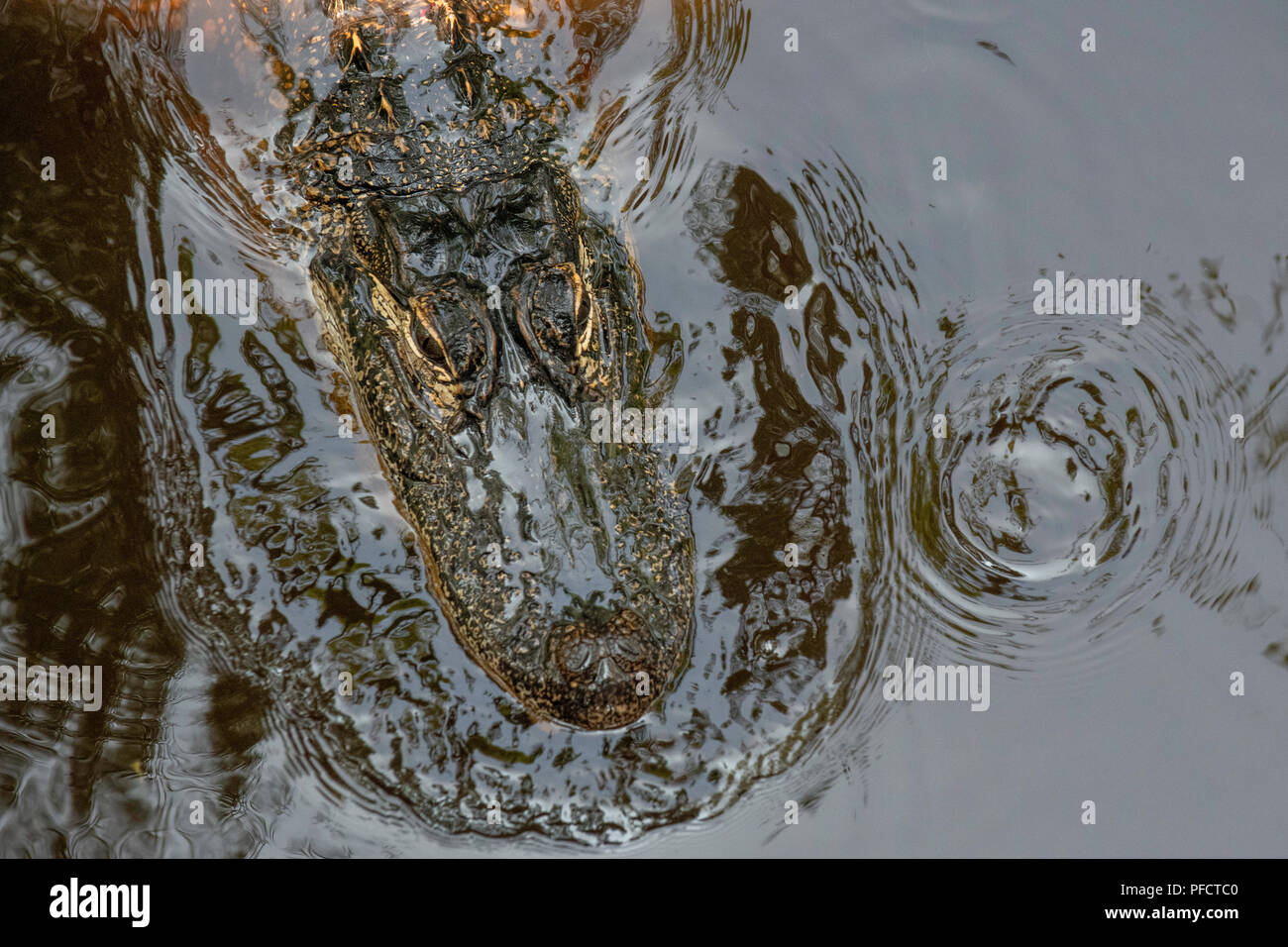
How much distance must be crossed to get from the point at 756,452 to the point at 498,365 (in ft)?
4.30

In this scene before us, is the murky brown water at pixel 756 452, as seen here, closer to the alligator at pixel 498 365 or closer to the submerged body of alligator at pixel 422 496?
the submerged body of alligator at pixel 422 496

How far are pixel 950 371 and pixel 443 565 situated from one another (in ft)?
8.28

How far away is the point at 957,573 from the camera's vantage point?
181 inches

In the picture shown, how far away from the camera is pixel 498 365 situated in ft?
13.4

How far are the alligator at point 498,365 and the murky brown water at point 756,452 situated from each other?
9.2 inches

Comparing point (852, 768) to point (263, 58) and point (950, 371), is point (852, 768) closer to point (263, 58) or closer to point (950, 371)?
point (950, 371)

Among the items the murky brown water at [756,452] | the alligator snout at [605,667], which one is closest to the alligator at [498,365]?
the alligator snout at [605,667]

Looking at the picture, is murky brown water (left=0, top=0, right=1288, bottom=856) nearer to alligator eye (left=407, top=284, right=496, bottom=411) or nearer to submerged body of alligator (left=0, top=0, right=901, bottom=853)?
submerged body of alligator (left=0, top=0, right=901, bottom=853)

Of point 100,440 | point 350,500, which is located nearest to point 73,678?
point 100,440

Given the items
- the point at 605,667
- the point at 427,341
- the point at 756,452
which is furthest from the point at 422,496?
the point at 756,452

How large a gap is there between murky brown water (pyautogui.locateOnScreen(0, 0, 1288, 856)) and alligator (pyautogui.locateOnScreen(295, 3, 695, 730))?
23cm

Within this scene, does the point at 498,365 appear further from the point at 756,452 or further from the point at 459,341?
the point at 756,452

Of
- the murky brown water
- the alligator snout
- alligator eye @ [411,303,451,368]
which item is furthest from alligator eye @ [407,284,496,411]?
the alligator snout

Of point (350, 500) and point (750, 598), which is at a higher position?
point (350, 500)
